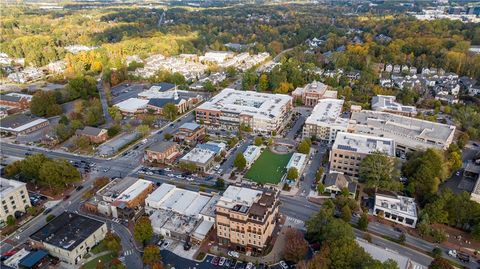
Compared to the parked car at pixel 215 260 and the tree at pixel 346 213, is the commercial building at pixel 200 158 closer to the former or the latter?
the parked car at pixel 215 260

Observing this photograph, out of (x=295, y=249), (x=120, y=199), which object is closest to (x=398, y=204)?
(x=295, y=249)

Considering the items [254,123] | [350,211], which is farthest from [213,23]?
[350,211]

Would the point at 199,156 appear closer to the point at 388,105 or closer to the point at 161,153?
the point at 161,153

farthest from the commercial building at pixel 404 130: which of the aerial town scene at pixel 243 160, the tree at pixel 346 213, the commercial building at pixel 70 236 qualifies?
the commercial building at pixel 70 236

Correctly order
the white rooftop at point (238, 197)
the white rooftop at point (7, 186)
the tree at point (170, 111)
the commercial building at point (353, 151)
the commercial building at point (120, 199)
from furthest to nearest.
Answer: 1. the tree at point (170, 111)
2. the commercial building at point (353, 151)
3. the commercial building at point (120, 199)
4. the white rooftop at point (7, 186)
5. the white rooftop at point (238, 197)

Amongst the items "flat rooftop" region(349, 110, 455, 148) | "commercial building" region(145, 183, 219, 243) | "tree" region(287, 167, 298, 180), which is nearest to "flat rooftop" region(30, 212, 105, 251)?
"commercial building" region(145, 183, 219, 243)

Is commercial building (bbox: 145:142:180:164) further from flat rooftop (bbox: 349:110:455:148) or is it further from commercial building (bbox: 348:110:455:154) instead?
flat rooftop (bbox: 349:110:455:148)
